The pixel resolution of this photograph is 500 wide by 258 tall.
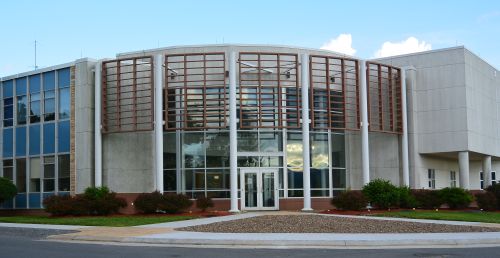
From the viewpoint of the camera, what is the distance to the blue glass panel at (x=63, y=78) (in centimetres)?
3516

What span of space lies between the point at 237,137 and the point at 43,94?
11451 millimetres

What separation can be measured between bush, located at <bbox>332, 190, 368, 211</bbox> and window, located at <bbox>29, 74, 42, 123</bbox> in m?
17.3

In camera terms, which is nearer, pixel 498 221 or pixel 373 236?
pixel 373 236

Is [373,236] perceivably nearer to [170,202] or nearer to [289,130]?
[170,202]

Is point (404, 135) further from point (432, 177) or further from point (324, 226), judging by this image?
point (324, 226)

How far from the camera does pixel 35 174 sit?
3675 cm

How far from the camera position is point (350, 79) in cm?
3488

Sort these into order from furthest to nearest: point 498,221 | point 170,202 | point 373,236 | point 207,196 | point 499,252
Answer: point 207,196
point 170,202
point 498,221
point 373,236
point 499,252

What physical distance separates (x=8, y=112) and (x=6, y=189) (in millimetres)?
5646

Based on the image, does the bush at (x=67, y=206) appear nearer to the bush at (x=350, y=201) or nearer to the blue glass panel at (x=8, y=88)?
the blue glass panel at (x=8, y=88)

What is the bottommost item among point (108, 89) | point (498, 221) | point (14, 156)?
point (498, 221)

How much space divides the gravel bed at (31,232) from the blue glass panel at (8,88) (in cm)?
1605

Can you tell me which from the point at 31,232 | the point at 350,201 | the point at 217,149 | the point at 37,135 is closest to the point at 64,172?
the point at 37,135

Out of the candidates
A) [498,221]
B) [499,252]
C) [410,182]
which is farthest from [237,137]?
[499,252]
